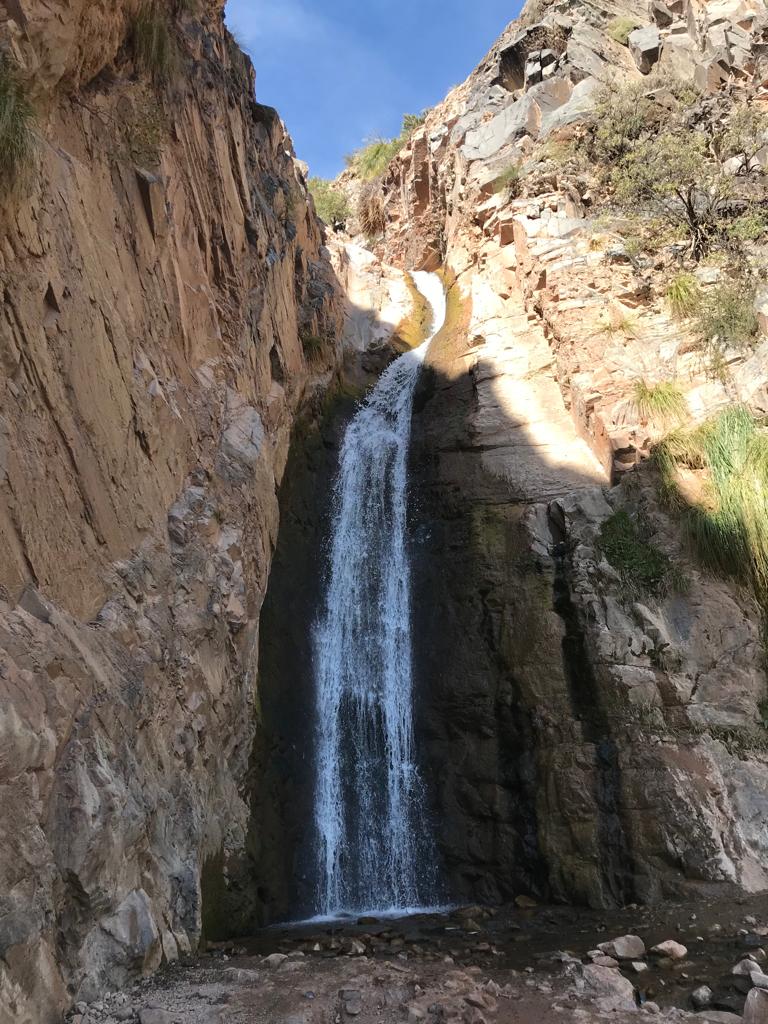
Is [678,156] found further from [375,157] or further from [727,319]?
[375,157]

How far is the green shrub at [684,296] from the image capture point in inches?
549

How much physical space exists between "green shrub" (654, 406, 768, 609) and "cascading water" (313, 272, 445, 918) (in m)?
4.77

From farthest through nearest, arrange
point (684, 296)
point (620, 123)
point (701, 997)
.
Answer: point (620, 123), point (684, 296), point (701, 997)

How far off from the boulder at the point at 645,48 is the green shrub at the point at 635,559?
16.7m

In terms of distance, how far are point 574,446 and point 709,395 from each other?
2402 millimetres

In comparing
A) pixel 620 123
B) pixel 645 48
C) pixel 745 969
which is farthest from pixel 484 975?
pixel 645 48

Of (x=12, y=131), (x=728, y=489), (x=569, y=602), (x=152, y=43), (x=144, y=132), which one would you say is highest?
(x=152, y=43)

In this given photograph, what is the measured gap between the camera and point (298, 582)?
12.8 meters

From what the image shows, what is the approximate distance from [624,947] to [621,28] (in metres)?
24.6

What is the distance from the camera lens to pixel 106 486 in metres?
7.24

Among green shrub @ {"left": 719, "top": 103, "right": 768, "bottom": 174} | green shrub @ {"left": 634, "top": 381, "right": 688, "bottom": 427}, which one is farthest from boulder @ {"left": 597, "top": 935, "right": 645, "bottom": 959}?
green shrub @ {"left": 719, "top": 103, "right": 768, "bottom": 174}

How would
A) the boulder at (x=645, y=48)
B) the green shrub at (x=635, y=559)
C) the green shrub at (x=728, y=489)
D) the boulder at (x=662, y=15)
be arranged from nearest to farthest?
the green shrub at (x=728, y=489) → the green shrub at (x=635, y=559) → the boulder at (x=645, y=48) → the boulder at (x=662, y=15)

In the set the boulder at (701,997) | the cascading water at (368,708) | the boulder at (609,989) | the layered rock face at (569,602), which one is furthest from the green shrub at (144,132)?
the boulder at (701,997)

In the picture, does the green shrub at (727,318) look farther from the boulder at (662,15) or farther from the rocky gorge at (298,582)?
the boulder at (662,15)
